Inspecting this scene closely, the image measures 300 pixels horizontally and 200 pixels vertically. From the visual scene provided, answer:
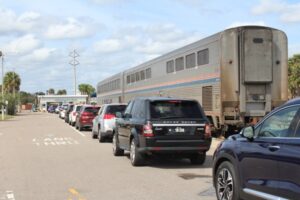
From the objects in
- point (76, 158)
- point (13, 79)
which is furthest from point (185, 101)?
point (13, 79)

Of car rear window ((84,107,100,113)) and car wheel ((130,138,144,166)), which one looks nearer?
car wheel ((130,138,144,166))

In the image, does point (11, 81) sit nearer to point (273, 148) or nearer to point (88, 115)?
point (88, 115)

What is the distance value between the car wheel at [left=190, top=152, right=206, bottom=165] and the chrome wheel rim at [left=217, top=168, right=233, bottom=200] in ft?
17.5

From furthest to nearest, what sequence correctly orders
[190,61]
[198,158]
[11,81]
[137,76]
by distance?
[11,81]
[137,76]
[190,61]
[198,158]

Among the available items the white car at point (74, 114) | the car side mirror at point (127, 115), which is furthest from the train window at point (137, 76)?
the car side mirror at point (127, 115)

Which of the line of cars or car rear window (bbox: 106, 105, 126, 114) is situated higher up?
car rear window (bbox: 106, 105, 126, 114)

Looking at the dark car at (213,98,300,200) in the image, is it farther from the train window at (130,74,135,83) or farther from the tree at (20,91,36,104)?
the tree at (20,91,36,104)

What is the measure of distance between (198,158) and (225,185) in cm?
572

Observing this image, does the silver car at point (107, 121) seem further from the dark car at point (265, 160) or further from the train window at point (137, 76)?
the train window at point (137, 76)

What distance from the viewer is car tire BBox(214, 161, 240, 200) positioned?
7281mm

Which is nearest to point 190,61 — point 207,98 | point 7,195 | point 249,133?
point 207,98

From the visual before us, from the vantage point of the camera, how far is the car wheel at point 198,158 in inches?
521

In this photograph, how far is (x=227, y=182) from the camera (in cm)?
759

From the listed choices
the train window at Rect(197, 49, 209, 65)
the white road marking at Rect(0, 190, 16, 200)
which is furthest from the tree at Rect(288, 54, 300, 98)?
the white road marking at Rect(0, 190, 16, 200)
